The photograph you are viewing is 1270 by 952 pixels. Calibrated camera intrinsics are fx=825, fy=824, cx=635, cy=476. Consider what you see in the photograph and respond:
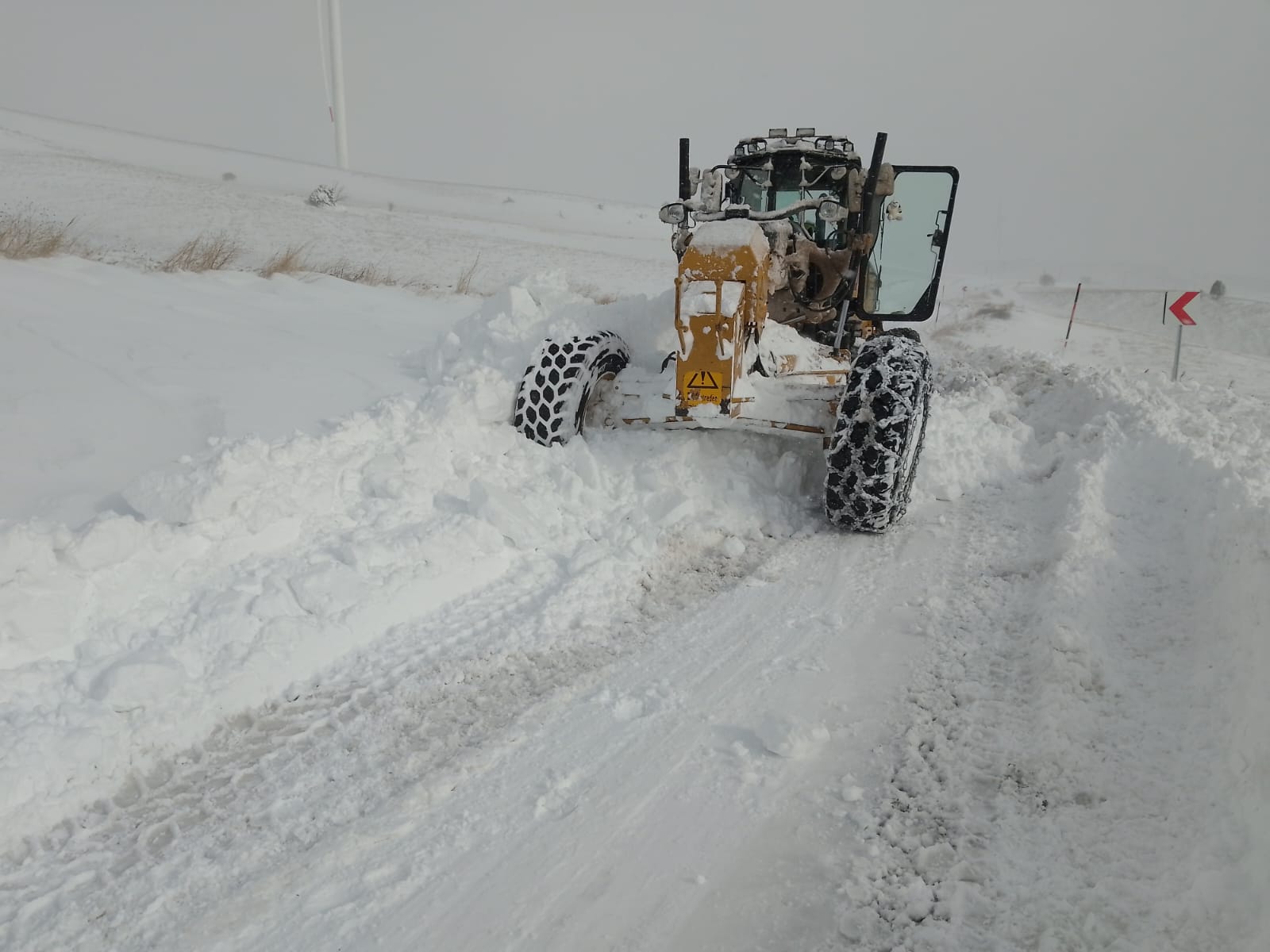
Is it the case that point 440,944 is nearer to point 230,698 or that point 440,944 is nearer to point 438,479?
point 230,698

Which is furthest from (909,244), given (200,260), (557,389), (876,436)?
(200,260)

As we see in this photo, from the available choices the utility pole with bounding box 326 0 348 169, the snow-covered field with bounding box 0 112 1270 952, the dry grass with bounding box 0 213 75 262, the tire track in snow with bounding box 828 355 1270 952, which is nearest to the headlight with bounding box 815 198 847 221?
the snow-covered field with bounding box 0 112 1270 952

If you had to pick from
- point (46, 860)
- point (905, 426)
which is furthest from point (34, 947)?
point (905, 426)

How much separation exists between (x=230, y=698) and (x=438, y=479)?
6.00ft

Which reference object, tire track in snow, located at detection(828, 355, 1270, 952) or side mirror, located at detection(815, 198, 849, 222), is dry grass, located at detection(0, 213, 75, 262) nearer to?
side mirror, located at detection(815, 198, 849, 222)

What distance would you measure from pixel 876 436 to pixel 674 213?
209 centimetres

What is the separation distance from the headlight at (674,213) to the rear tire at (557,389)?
3.14 ft

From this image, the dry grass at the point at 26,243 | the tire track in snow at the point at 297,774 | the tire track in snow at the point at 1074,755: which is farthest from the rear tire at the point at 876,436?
the dry grass at the point at 26,243

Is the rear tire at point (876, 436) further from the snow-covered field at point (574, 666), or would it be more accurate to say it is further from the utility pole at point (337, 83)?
the utility pole at point (337, 83)

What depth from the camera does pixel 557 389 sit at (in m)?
5.25

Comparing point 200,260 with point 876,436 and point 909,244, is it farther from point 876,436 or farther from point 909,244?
point 876,436

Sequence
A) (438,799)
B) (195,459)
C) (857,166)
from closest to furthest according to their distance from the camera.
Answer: (438,799) < (195,459) < (857,166)

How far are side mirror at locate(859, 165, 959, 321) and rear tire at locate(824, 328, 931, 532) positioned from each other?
1706 mm

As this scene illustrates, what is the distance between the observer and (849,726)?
A: 3.07 meters
